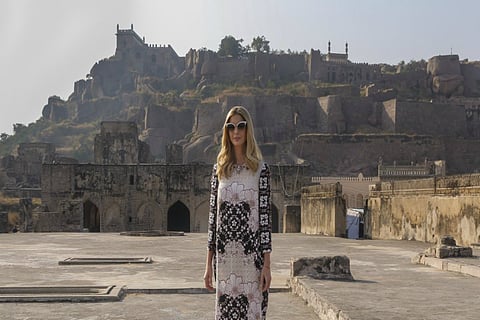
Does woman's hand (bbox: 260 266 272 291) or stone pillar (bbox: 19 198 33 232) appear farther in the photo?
stone pillar (bbox: 19 198 33 232)

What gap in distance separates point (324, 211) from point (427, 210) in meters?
6.38

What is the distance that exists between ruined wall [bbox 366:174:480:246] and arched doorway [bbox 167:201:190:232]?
16.0 m

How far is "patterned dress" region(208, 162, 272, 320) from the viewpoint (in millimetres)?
5422

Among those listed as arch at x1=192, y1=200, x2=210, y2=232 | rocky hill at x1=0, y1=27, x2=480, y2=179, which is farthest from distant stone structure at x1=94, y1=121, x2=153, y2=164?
rocky hill at x1=0, y1=27, x2=480, y2=179

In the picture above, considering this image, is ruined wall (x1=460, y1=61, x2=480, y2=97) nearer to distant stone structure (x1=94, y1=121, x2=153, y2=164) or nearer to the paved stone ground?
distant stone structure (x1=94, y1=121, x2=153, y2=164)

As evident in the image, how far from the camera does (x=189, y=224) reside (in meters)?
36.4

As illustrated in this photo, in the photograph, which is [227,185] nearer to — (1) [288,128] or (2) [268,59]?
(1) [288,128]

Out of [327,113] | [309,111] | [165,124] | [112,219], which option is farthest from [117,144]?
[165,124]

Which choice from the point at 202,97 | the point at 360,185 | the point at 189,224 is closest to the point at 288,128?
the point at 202,97

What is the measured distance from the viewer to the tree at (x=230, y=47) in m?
109

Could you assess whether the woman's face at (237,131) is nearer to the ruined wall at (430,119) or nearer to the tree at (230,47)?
the ruined wall at (430,119)

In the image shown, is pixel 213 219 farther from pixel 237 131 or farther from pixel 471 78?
pixel 471 78

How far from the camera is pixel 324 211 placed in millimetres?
23391

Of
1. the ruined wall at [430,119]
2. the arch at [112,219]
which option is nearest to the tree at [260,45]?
the ruined wall at [430,119]
